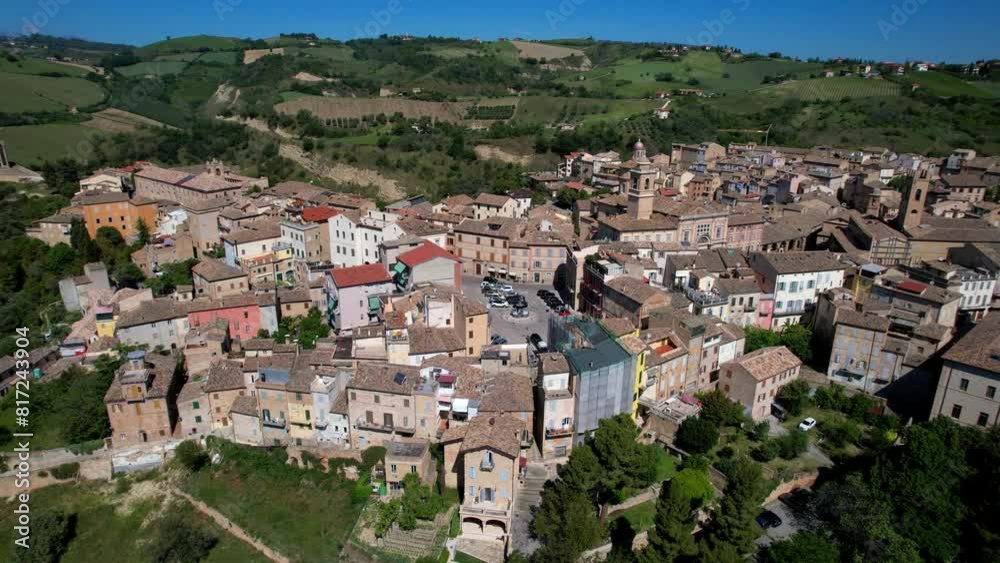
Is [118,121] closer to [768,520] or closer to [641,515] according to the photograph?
[641,515]

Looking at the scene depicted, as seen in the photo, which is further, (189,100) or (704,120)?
(189,100)

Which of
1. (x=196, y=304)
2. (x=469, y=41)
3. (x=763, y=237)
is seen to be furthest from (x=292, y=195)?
(x=469, y=41)

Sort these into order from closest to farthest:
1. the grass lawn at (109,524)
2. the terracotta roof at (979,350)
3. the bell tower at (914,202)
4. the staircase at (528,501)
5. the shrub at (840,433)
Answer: the staircase at (528,501) < the grass lawn at (109,524) < the terracotta roof at (979,350) < the shrub at (840,433) < the bell tower at (914,202)

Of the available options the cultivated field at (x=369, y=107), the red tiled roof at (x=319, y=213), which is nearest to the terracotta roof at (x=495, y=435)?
the red tiled roof at (x=319, y=213)

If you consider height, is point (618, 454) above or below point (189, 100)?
below

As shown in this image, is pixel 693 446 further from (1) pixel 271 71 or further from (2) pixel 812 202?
(1) pixel 271 71

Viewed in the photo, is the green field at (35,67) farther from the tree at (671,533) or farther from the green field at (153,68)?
the tree at (671,533)

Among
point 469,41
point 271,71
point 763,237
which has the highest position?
point 469,41
